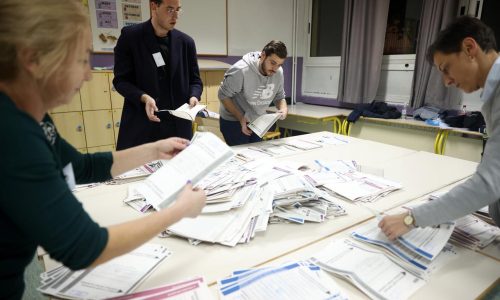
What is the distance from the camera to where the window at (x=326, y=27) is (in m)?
4.89

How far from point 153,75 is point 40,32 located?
1.53 metres

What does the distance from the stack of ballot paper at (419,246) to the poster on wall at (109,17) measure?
3.59 m

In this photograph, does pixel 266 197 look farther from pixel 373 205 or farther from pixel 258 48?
pixel 258 48

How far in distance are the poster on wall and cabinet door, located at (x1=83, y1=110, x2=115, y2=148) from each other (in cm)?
74

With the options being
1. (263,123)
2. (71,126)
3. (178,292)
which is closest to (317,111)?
(263,123)

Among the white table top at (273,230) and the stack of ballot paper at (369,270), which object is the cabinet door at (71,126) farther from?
the stack of ballot paper at (369,270)

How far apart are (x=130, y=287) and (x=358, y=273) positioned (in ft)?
2.02

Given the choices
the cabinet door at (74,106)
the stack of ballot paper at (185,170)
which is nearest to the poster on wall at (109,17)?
the cabinet door at (74,106)

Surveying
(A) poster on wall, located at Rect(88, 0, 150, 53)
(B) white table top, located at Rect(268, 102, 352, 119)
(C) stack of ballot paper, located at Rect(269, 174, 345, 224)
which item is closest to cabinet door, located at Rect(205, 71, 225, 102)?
(B) white table top, located at Rect(268, 102, 352, 119)

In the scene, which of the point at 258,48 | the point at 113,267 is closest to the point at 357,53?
the point at 258,48

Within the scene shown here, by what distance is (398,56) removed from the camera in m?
4.15

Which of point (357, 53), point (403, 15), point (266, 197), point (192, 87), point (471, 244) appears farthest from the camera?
point (357, 53)

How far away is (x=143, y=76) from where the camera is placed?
2.06 metres

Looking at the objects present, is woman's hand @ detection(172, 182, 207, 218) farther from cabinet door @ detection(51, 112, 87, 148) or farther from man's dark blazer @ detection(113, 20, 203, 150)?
cabinet door @ detection(51, 112, 87, 148)
